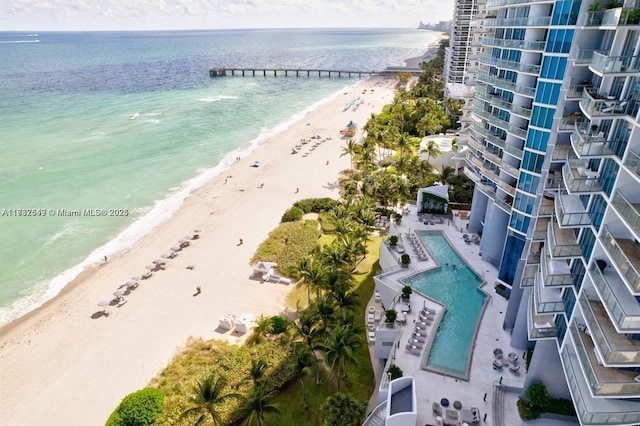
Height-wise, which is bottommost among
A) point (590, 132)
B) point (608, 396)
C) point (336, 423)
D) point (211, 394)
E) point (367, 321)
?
point (367, 321)

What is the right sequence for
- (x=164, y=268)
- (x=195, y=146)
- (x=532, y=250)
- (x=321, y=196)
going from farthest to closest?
1. (x=195, y=146)
2. (x=321, y=196)
3. (x=164, y=268)
4. (x=532, y=250)

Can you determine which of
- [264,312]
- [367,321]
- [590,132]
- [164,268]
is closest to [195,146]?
[164,268]

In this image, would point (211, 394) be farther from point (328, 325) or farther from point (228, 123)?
point (228, 123)

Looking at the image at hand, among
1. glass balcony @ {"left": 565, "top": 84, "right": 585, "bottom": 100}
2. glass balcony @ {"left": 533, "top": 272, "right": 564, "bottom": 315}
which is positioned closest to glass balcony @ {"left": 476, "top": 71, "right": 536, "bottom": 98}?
glass balcony @ {"left": 565, "top": 84, "right": 585, "bottom": 100}

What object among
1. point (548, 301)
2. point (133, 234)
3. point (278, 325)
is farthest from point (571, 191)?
point (133, 234)

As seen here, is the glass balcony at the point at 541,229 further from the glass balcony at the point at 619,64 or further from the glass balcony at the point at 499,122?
the glass balcony at the point at 619,64

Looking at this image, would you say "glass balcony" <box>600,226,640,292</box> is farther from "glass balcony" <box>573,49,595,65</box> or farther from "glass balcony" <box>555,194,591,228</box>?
"glass balcony" <box>573,49,595,65</box>

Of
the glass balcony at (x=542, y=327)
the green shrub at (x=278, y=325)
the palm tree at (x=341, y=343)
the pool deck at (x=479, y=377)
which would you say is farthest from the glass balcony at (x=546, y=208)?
the green shrub at (x=278, y=325)
